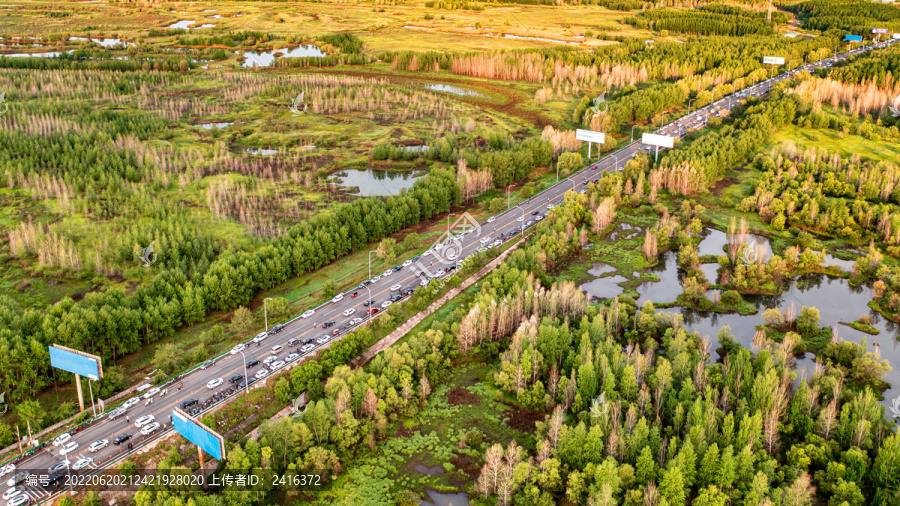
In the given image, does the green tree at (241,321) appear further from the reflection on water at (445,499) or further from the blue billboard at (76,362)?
the reflection on water at (445,499)

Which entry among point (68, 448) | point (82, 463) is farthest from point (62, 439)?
point (82, 463)

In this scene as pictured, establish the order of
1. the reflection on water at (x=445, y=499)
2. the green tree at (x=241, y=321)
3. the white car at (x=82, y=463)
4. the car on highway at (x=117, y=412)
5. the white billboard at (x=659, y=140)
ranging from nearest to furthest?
the white car at (x=82, y=463) → the reflection on water at (x=445, y=499) → the car on highway at (x=117, y=412) → the green tree at (x=241, y=321) → the white billboard at (x=659, y=140)

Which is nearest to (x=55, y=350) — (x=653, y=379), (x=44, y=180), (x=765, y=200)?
(x=653, y=379)

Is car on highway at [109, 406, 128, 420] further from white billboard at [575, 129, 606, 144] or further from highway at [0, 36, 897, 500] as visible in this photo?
white billboard at [575, 129, 606, 144]

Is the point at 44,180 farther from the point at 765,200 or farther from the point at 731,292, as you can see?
the point at 765,200

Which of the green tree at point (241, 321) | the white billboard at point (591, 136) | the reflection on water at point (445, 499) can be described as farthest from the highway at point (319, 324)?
the reflection on water at point (445, 499)

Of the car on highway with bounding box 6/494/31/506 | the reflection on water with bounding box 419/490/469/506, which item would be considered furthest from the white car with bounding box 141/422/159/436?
the reflection on water with bounding box 419/490/469/506
